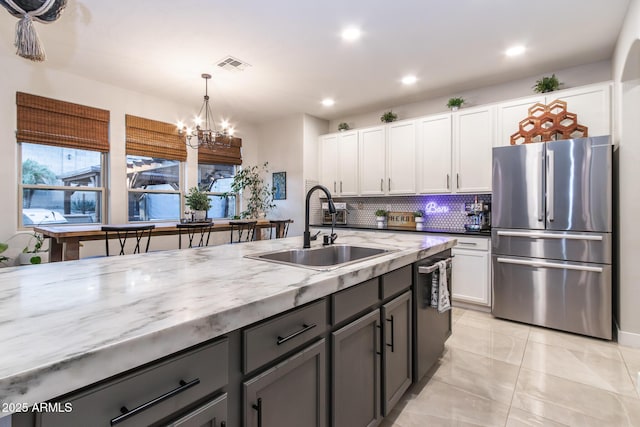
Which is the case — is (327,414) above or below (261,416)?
below

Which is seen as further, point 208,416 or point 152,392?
point 208,416

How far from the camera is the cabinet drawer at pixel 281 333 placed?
92 centimetres

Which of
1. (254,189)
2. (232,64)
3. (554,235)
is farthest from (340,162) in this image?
(554,235)

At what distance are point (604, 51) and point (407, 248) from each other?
3.26 meters

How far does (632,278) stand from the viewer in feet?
8.71

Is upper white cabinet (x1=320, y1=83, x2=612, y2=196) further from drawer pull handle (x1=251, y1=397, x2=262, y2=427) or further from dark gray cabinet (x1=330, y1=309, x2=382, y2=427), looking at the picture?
drawer pull handle (x1=251, y1=397, x2=262, y2=427)

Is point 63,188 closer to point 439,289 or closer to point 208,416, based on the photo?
point 208,416

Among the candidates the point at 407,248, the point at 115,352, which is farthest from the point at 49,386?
the point at 407,248

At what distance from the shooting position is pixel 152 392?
2.26 feet

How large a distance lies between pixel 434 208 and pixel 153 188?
4209mm

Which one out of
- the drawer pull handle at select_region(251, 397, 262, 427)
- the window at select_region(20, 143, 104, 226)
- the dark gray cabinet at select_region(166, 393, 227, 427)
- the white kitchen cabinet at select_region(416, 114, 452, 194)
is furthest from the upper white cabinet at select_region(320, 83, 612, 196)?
the dark gray cabinet at select_region(166, 393, 227, 427)

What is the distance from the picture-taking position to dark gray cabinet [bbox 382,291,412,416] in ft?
5.29

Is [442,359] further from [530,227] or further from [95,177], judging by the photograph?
[95,177]

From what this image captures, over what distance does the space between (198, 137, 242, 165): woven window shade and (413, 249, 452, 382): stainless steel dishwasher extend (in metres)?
4.15
